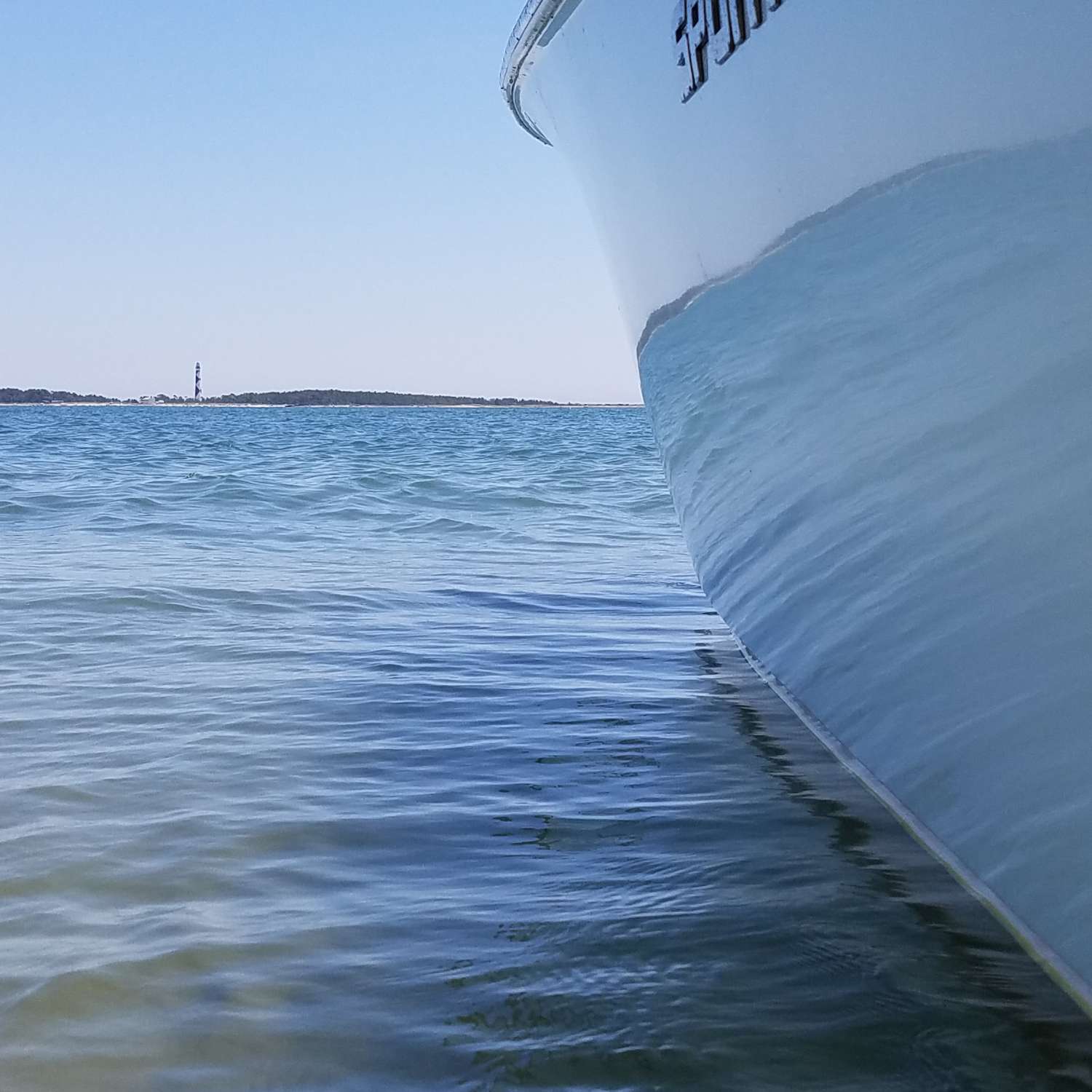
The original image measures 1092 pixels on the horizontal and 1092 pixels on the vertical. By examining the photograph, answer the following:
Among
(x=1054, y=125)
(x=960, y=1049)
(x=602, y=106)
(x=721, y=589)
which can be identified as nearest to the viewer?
(x=1054, y=125)

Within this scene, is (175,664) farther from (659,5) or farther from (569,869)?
(659,5)

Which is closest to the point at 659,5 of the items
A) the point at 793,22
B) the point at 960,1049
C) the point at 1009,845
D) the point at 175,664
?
the point at 793,22

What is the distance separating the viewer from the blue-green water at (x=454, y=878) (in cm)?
153

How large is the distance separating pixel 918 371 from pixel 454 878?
1109 millimetres

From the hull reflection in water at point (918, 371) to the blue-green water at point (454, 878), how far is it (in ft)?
0.69

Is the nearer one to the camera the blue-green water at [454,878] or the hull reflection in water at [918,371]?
the hull reflection in water at [918,371]

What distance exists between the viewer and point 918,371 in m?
1.42

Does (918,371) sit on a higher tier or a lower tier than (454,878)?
higher

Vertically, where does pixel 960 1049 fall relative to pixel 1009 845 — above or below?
below

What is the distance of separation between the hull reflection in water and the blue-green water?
21cm

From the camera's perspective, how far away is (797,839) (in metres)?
2.27

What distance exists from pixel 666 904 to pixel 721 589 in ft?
3.71

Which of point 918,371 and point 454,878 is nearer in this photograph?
point 918,371

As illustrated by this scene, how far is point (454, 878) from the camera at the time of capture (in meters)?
2.06
